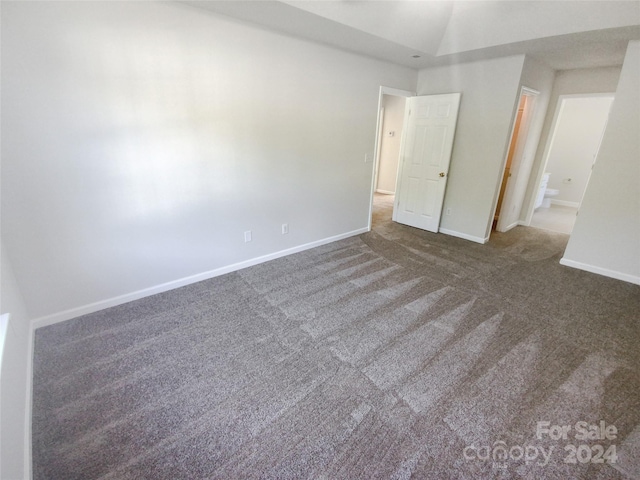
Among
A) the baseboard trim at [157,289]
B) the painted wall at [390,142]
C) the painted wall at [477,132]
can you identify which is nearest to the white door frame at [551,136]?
the painted wall at [477,132]

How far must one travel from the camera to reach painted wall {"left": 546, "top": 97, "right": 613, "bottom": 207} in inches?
236

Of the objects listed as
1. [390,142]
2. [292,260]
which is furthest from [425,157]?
[390,142]

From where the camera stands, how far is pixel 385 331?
2.33 metres

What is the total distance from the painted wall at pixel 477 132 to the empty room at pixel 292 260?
0.03m

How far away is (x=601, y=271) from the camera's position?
3359mm

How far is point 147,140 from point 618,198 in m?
4.81

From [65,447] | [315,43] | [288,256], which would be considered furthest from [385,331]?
[315,43]

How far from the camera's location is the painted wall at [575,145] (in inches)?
236

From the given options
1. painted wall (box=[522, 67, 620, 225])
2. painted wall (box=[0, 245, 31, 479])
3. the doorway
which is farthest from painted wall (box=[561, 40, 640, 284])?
painted wall (box=[0, 245, 31, 479])

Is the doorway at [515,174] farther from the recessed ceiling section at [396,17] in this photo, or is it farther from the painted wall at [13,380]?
the painted wall at [13,380]

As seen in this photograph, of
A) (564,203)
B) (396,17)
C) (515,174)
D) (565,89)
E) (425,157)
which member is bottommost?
(564,203)

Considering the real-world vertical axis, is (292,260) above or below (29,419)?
above

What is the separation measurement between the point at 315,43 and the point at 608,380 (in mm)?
3921

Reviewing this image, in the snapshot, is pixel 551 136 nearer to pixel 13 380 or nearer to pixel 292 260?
pixel 292 260
